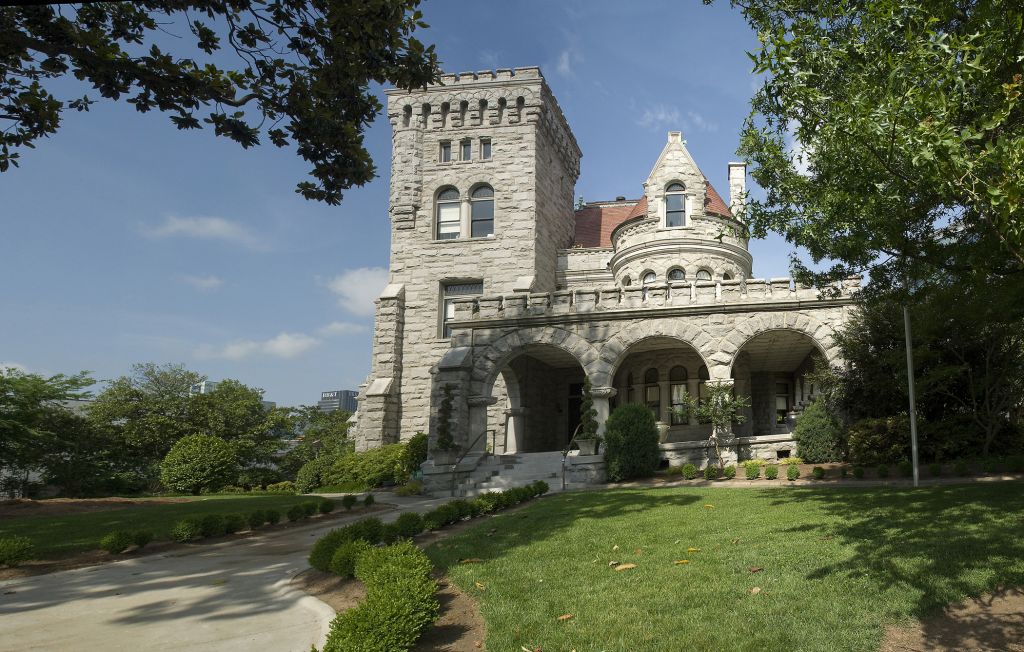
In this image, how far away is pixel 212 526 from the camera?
13039 millimetres

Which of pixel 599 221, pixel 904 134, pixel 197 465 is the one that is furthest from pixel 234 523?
pixel 599 221

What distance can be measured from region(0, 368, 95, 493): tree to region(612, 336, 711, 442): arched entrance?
840 inches

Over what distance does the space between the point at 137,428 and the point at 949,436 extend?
31.4 m

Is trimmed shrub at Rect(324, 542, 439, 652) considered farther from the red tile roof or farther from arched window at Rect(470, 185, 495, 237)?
the red tile roof

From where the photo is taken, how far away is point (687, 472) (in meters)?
20.2

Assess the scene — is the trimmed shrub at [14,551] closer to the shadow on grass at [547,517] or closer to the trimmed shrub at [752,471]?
the shadow on grass at [547,517]

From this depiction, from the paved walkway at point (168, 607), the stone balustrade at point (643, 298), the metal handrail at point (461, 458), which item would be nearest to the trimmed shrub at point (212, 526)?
the paved walkway at point (168, 607)

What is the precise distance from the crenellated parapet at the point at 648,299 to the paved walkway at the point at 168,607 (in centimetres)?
1533

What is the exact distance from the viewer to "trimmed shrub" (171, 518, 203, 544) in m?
12.3

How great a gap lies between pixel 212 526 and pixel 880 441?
16.9m

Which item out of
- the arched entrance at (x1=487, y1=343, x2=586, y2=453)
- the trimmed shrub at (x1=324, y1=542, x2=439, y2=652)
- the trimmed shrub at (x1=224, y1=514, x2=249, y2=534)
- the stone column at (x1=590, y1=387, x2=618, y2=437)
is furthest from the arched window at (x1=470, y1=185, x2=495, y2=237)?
the trimmed shrub at (x1=324, y1=542, x2=439, y2=652)

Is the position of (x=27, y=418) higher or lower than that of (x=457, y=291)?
lower

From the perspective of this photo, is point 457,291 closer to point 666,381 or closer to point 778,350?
point 666,381

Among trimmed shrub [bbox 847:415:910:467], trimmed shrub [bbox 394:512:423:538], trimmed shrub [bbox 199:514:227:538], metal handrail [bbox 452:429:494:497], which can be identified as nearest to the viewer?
trimmed shrub [bbox 394:512:423:538]
